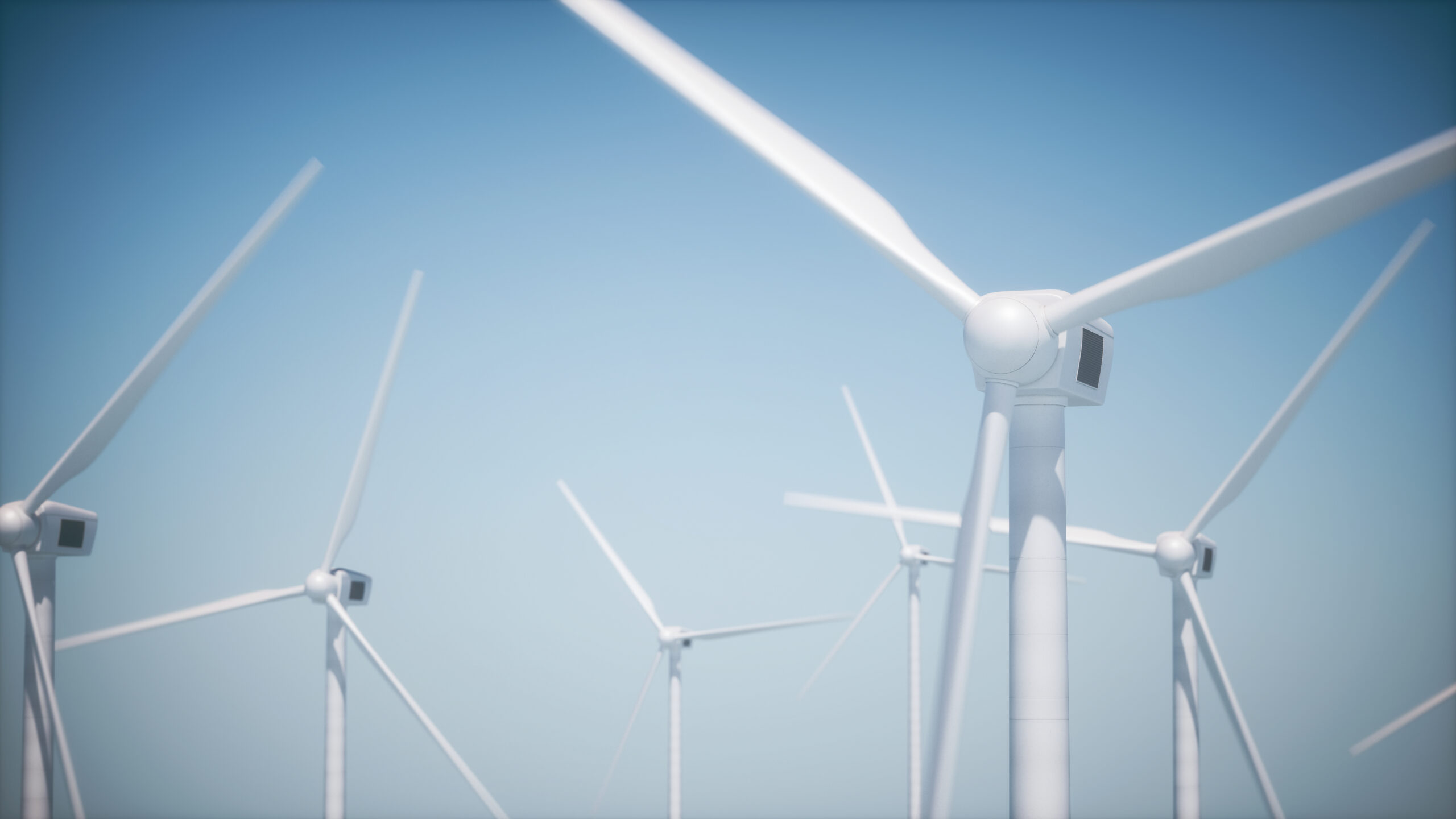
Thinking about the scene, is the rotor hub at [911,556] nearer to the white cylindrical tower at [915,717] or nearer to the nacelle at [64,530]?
the white cylindrical tower at [915,717]

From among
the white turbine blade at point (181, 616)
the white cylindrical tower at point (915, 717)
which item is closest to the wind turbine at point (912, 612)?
the white cylindrical tower at point (915, 717)

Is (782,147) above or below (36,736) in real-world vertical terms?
above

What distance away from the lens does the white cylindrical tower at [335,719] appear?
32.9m

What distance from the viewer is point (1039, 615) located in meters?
15.3

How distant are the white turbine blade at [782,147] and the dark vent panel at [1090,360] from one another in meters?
1.58

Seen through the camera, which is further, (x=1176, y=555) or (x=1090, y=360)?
(x=1176, y=555)

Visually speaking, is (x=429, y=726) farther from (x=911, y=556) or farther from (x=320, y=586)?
(x=911, y=556)

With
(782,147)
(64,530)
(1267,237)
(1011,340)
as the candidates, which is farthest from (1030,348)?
(64,530)

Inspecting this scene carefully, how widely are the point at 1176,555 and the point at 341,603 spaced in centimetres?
2345

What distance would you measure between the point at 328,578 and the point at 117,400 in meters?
12.0

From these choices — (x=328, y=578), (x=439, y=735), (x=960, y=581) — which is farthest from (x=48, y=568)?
(x=960, y=581)

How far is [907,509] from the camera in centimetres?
2916

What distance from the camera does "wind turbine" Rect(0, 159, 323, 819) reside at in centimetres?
2286

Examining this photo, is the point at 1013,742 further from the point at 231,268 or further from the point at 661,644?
the point at 661,644
